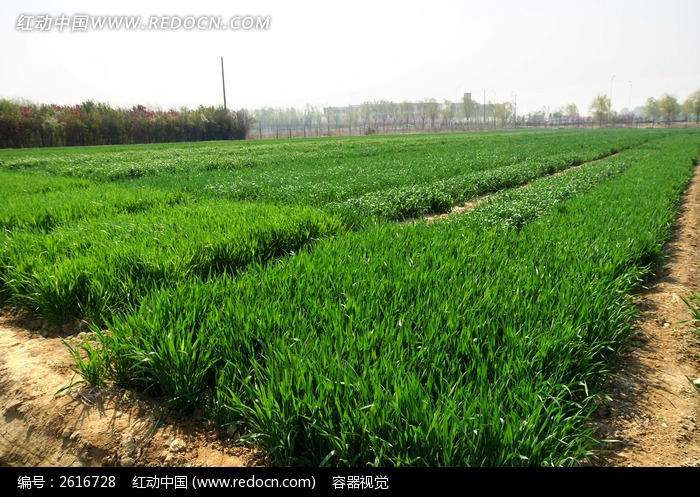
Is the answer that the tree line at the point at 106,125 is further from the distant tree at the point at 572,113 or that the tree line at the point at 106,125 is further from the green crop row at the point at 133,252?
the distant tree at the point at 572,113

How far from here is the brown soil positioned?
251 centimetres

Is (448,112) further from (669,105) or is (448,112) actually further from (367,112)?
(669,105)

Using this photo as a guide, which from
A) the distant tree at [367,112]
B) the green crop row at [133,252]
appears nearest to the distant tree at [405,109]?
the distant tree at [367,112]

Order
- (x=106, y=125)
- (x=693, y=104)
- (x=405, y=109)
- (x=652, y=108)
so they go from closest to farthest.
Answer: (x=106, y=125) → (x=693, y=104) → (x=652, y=108) → (x=405, y=109)

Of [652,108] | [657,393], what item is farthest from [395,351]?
[652,108]

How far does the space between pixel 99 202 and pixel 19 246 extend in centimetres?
339

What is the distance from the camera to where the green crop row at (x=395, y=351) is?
2.13m

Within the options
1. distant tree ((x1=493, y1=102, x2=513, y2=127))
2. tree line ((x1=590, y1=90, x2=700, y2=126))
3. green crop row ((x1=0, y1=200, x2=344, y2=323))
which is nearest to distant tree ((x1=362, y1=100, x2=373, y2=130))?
distant tree ((x1=493, y1=102, x2=513, y2=127))

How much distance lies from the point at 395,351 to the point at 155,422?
1603 millimetres

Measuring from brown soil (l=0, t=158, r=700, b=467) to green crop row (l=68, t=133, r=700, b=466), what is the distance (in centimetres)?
15

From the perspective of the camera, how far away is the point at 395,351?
2.72m

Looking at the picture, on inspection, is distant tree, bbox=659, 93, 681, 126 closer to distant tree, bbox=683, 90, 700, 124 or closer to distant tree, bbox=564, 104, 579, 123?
distant tree, bbox=683, 90, 700, 124

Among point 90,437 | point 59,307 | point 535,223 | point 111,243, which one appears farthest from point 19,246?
point 535,223
